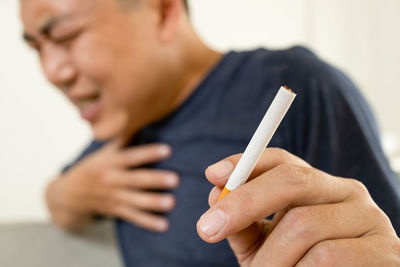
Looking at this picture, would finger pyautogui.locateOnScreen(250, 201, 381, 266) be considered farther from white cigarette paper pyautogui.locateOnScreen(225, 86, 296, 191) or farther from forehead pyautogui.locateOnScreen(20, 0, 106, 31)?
forehead pyautogui.locateOnScreen(20, 0, 106, 31)

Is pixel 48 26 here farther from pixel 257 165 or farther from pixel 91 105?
pixel 257 165

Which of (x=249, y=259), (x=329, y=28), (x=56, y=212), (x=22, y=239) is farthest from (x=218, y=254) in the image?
(x=329, y=28)

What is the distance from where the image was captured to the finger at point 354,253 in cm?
18

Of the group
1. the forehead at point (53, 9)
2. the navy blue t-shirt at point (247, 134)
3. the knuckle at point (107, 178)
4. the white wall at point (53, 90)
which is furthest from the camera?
the white wall at point (53, 90)

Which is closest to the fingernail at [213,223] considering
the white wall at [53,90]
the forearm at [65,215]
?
the forearm at [65,215]

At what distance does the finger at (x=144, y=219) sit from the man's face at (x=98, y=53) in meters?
0.12

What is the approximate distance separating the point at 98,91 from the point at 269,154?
35 cm

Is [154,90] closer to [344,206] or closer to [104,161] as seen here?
[104,161]

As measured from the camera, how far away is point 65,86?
0.53m

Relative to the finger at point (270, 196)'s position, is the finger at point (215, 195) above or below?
below

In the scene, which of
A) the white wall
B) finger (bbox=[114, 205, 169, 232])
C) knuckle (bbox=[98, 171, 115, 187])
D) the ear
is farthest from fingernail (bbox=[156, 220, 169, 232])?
the white wall

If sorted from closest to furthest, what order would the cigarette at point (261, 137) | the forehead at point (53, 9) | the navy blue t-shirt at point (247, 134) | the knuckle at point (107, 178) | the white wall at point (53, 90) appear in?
1. the cigarette at point (261, 137)
2. the navy blue t-shirt at point (247, 134)
3. the forehead at point (53, 9)
4. the knuckle at point (107, 178)
5. the white wall at point (53, 90)

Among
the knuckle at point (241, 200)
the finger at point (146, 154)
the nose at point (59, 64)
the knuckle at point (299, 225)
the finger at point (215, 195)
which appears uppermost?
the knuckle at point (241, 200)

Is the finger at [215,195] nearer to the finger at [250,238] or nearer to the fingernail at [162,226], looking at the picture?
the finger at [250,238]
